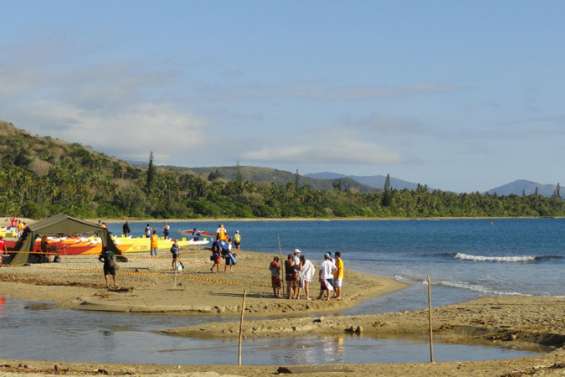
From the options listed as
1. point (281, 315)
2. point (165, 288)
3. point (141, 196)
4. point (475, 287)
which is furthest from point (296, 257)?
point (141, 196)

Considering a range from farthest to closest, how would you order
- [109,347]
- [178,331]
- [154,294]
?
[154,294] < [178,331] < [109,347]

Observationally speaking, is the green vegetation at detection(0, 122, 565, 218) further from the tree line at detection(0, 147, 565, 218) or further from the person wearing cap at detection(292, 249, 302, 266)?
the person wearing cap at detection(292, 249, 302, 266)

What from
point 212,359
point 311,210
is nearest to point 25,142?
point 311,210

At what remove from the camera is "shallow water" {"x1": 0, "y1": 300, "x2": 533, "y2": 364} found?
18.2 meters

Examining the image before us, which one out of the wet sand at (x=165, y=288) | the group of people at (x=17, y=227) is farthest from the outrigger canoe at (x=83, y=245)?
the group of people at (x=17, y=227)

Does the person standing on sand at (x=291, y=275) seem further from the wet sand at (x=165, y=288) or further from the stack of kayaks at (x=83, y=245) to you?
the stack of kayaks at (x=83, y=245)

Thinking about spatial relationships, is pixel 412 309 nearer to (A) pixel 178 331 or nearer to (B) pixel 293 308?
(B) pixel 293 308

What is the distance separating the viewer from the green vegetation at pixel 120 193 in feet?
405

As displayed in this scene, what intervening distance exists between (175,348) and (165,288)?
11010 millimetres

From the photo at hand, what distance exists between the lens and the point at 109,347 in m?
19.3

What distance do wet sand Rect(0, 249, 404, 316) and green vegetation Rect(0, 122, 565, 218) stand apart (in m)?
75.2

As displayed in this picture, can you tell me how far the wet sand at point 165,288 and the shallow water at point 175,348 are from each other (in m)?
2.99

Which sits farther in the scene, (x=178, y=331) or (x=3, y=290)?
(x=3, y=290)

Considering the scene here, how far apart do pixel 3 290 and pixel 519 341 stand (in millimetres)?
18506
